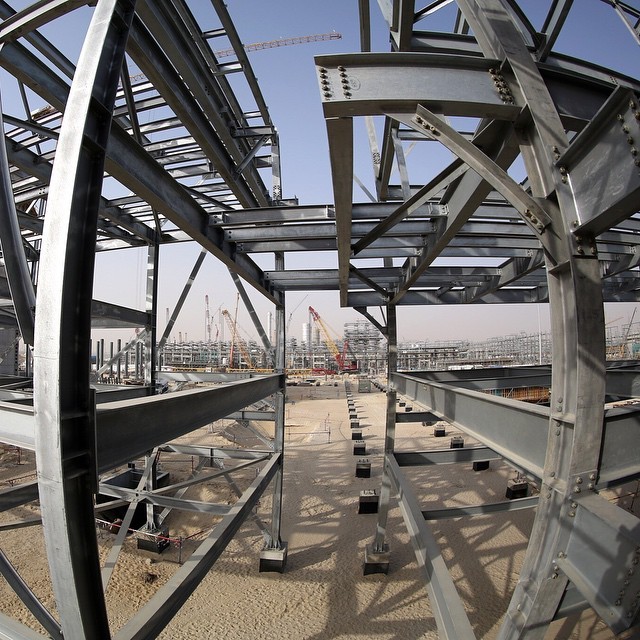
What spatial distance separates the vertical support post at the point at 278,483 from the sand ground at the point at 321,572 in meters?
0.26

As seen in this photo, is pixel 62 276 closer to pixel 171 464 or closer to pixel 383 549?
pixel 383 549

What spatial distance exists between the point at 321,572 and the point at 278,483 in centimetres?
181

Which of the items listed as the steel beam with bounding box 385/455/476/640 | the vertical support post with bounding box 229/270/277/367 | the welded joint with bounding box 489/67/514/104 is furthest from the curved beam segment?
the vertical support post with bounding box 229/270/277/367

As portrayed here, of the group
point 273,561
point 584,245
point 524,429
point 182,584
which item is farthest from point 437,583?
point 273,561

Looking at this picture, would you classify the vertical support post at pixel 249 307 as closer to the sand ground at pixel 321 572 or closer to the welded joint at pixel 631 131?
the sand ground at pixel 321 572

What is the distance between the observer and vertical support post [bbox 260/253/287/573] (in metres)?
7.00

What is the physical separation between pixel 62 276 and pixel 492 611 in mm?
7462

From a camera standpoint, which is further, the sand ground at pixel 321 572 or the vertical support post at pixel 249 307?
the vertical support post at pixel 249 307

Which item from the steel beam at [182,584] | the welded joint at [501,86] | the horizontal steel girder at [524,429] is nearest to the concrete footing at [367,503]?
the steel beam at [182,584]

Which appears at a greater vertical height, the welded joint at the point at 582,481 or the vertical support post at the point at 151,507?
the welded joint at the point at 582,481

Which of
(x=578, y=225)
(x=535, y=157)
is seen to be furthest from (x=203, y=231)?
(x=578, y=225)

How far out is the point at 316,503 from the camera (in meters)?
10.2

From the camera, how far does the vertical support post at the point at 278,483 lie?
23.0 feet

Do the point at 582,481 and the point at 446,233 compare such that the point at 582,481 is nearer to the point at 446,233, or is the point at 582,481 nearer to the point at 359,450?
the point at 446,233
